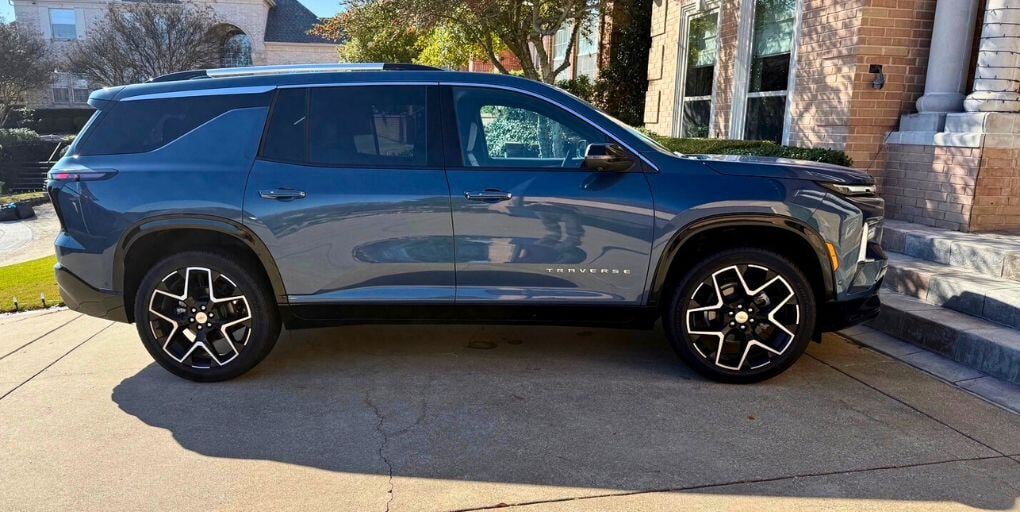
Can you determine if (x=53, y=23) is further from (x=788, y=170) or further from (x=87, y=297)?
(x=788, y=170)

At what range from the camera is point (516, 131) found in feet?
14.4

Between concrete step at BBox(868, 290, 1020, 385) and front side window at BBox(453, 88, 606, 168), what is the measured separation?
2808 millimetres

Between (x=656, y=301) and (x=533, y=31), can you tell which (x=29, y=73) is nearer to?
(x=533, y=31)

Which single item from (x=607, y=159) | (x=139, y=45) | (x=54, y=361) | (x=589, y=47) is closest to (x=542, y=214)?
(x=607, y=159)

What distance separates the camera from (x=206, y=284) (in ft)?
14.0

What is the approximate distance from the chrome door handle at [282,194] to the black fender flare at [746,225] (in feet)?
7.23

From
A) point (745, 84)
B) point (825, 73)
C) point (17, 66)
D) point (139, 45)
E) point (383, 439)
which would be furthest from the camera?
point (139, 45)

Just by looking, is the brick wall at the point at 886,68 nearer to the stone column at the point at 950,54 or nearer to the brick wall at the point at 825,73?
the brick wall at the point at 825,73

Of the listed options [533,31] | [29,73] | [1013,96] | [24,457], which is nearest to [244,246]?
[24,457]

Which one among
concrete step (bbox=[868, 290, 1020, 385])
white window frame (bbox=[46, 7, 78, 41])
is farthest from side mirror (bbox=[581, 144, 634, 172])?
white window frame (bbox=[46, 7, 78, 41])

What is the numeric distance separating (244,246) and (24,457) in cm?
156

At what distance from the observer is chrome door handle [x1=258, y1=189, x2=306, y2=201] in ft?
13.5

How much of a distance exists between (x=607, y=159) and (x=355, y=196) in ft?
4.98

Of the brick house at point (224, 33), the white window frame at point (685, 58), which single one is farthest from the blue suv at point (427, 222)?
the brick house at point (224, 33)
